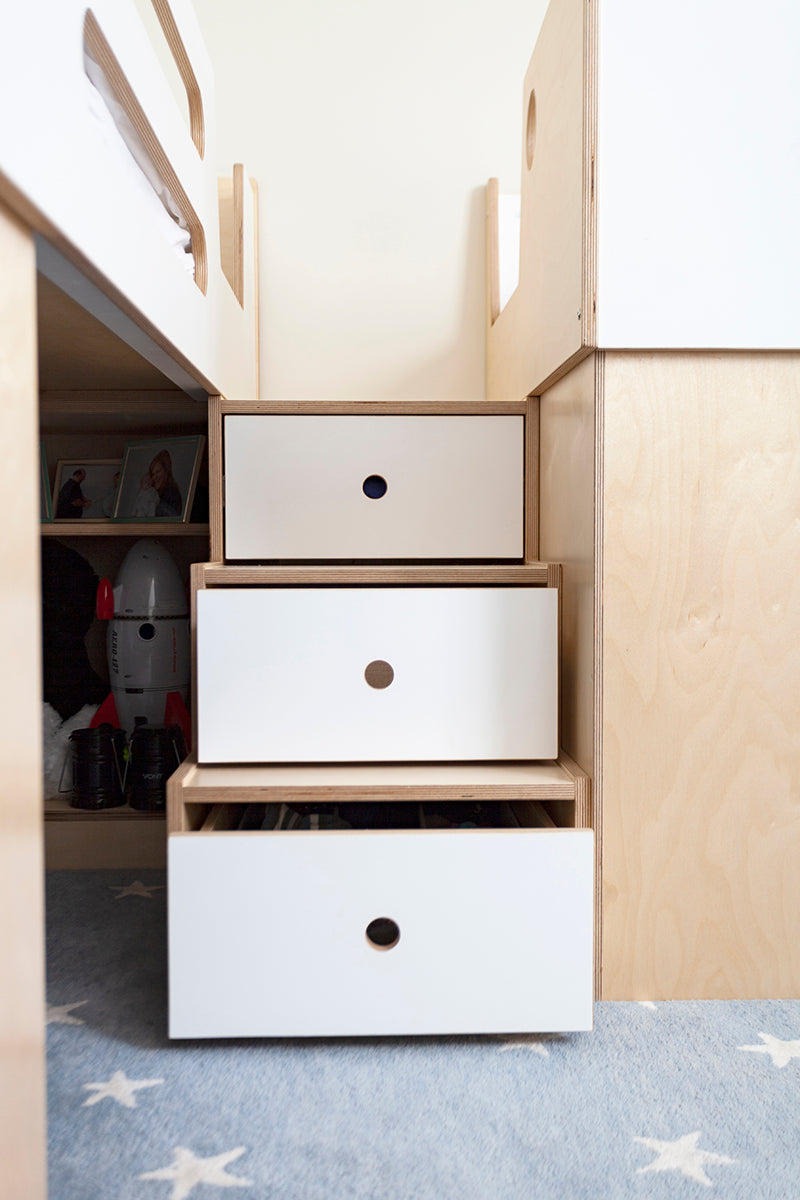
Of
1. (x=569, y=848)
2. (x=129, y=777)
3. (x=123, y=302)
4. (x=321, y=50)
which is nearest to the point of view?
(x=123, y=302)

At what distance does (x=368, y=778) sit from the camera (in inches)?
42.1

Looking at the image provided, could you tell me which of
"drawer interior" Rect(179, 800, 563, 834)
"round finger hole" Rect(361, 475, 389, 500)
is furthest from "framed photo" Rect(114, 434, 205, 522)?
"drawer interior" Rect(179, 800, 563, 834)

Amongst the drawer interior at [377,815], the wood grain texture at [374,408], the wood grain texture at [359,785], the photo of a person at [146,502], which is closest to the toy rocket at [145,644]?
the photo of a person at [146,502]

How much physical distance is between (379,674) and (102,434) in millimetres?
1016

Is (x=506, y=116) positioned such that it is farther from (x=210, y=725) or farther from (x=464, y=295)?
(x=210, y=725)

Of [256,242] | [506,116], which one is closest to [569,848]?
[256,242]

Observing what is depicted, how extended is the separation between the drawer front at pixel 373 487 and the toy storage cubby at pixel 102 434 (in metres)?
0.22

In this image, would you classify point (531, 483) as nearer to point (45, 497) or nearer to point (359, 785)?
point (359, 785)

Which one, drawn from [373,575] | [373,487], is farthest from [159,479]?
[373,575]

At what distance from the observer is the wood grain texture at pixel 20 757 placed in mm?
596

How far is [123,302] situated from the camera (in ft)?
2.74

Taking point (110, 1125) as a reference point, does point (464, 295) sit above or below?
above

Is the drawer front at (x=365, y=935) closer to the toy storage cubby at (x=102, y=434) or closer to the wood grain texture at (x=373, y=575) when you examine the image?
the wood grain texture at (x=373, y=575)

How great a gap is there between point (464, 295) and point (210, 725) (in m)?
1.17
